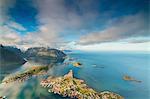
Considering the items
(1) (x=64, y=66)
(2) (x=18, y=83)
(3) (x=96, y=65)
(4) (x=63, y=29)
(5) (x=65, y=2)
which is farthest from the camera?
(3) (x=96, y=65)

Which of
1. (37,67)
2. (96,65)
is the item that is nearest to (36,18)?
(37,67)

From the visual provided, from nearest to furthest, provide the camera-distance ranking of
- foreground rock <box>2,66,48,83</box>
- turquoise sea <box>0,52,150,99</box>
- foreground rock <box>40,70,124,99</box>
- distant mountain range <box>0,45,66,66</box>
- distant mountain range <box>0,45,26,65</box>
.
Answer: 1. foreground rock <box>40,70,124,99</box>
2. turquoise sea <box>0,52,150,99</box>
3. foreground rock <box>2,66,48,83</box>
4. distant mountain range <box>0,45,66,66</box>
5. distant mountain range <box>0,45,26,65</box>

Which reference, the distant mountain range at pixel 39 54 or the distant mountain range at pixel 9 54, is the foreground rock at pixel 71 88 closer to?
the distant mountain range at pixel 39 54

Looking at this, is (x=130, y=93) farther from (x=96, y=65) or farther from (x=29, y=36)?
(x=29, y=36)

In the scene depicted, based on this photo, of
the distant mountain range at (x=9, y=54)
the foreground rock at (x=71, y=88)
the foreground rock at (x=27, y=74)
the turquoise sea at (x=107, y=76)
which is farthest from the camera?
the distant mountain range at (x=9, y=54)

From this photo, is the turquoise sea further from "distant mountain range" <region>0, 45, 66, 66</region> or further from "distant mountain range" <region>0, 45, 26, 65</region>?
"distant mountain range" <region>0, 45, 26, 65</region>

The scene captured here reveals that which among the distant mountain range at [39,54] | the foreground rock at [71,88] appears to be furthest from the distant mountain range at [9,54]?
the foreground rock at [71,88]

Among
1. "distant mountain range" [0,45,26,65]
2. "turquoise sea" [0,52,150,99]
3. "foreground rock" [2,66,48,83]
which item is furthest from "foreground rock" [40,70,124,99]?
"distant mountain range" [0,45,26,65]
